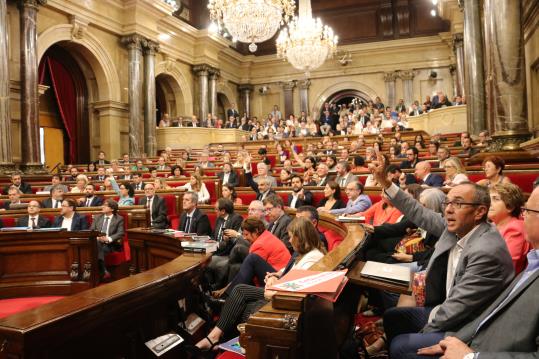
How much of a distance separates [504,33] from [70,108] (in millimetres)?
11675

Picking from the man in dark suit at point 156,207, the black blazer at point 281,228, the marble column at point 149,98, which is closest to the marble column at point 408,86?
the marble column at point 149,98

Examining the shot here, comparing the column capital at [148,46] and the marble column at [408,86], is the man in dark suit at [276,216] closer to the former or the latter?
the column capital at [148,46]

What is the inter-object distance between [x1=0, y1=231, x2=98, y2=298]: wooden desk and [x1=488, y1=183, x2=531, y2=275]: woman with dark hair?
3.52m

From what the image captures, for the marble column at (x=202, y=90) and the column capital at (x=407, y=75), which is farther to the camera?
the column capital at (x=407, y=75)

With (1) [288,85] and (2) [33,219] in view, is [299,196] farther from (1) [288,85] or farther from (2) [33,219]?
(1) [288,85]

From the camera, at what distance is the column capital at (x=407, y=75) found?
18.3 m

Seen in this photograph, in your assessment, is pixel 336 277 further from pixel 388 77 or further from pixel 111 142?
pixel 388 77

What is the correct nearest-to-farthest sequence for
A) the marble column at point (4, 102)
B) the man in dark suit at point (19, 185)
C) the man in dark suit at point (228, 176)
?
the man in dark suit at point (228, 176) → the man in dark suit at point (19, 185) → the marble column at point (4, 102)

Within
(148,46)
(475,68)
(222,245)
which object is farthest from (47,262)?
(148,46)

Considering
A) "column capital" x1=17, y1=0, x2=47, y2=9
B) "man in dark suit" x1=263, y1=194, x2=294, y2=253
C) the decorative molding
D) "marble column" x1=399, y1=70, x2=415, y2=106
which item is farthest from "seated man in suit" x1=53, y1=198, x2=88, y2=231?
"marble column" x1=399, y1=70, x2=415, y2=106

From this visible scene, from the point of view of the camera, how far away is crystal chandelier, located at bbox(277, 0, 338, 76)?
13.4 m

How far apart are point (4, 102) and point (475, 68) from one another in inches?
375

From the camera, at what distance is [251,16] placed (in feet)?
35.4

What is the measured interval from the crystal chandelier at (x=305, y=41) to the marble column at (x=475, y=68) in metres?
4.74
